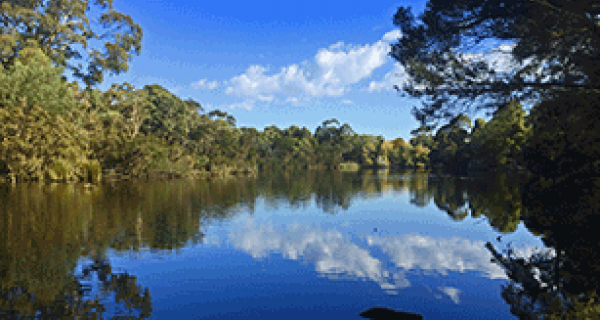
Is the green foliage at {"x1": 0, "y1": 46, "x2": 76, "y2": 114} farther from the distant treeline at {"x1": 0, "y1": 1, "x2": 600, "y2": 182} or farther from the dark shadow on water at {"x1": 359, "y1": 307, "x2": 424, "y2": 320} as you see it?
the dark shadow on water at {"x1": 359, "y1": 307, "x2": 424, "y2": 320}

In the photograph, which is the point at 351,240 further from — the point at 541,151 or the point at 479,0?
the point at 479,0

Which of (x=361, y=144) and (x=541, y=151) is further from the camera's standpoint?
(x=361, y=144)

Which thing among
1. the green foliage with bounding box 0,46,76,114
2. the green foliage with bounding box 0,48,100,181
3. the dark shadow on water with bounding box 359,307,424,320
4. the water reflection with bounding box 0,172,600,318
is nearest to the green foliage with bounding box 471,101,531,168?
the water reflection with bounding box 0,172,600,318

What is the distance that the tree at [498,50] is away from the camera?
9.23 m

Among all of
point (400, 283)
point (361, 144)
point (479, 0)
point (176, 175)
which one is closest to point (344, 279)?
point (400, 283)

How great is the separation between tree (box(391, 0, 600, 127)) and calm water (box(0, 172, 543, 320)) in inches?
224

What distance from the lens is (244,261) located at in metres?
14.1

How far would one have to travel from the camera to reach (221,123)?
3012 inches

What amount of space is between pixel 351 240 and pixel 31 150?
34.0 metres

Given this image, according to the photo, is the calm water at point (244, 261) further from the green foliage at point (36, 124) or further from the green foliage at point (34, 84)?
the green foliage at point (34, 84)

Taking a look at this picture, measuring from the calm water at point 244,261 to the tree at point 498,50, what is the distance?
570 centimetres

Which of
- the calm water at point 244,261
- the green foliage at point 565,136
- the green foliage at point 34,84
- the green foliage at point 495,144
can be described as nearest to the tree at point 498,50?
the green foliage at point 565,136

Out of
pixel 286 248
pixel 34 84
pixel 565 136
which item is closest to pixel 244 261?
pixel 286 248

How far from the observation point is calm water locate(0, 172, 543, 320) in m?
9.59
